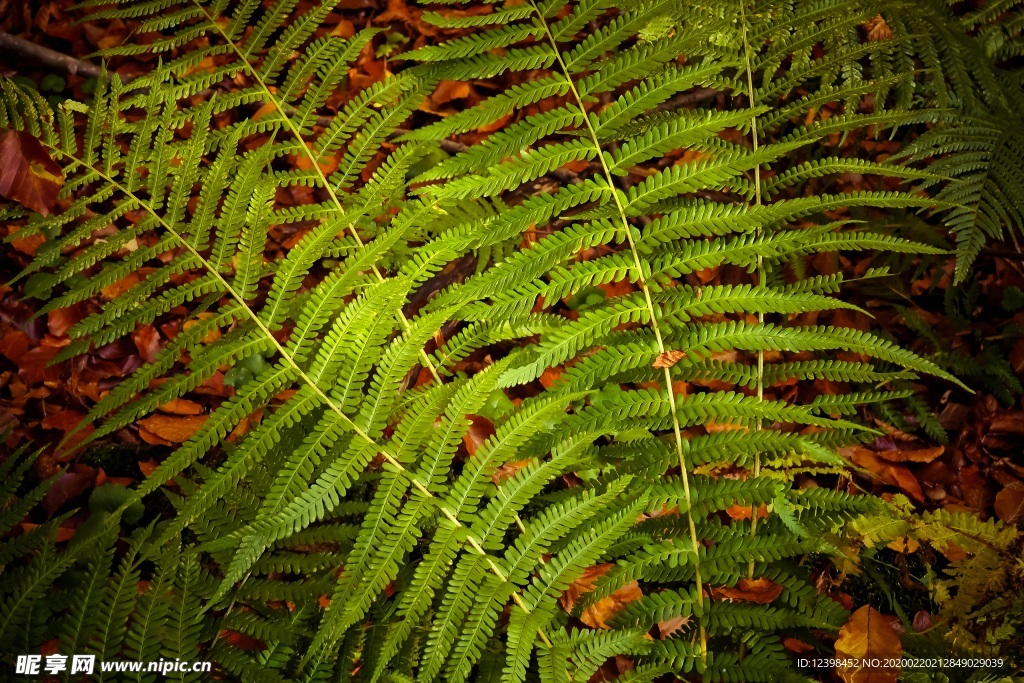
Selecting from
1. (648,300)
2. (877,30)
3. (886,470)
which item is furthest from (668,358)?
(877,30)

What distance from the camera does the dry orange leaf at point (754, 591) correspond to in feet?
6.70

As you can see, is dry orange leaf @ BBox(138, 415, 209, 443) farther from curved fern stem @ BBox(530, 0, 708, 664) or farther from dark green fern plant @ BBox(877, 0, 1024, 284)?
dark green fern plant @ BBox(877, 0, 1024, 284)

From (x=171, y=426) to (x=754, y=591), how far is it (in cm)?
232

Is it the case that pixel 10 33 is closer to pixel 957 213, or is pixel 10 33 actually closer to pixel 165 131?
pixel 165 131

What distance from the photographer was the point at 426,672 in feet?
4.71

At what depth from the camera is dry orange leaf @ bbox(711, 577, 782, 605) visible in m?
2.04

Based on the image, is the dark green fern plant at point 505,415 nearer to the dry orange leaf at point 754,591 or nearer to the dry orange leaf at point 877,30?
the dry orange leaf at point 754,591

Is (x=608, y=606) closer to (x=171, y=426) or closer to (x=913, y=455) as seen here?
(x=913, y=455)

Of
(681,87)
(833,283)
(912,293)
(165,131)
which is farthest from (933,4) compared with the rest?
(165,131)

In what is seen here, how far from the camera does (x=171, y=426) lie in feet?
8.77

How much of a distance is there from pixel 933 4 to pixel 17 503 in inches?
133

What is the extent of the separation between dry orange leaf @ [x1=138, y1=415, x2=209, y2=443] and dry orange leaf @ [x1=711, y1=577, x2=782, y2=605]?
2.11m

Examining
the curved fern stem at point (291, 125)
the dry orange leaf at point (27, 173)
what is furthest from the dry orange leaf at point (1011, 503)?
the dry orange leaf at point (27, 173)

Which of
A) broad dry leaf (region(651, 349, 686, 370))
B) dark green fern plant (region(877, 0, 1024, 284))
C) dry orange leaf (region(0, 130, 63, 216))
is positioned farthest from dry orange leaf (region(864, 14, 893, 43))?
dry orange leaf (region(0, 130, 63, 216))
